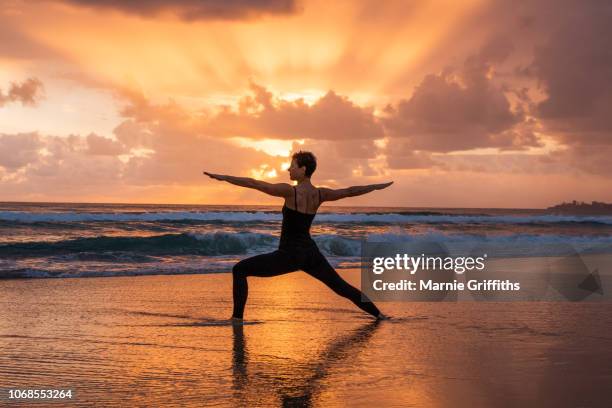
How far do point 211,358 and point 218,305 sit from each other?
3.41 meters

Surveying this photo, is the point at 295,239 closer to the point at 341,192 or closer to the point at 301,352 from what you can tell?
the point at 341,192

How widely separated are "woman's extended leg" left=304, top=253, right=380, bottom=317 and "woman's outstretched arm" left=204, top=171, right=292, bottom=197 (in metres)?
0.85

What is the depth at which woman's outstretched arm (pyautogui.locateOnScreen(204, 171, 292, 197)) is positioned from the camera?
7.15 meters

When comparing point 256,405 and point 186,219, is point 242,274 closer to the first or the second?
point 256,405

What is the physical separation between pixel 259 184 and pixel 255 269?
103 cm

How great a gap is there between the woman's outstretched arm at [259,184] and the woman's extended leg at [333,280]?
0.85 metres

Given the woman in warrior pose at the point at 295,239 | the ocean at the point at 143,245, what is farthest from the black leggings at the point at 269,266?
the ocean at the point at 143,245

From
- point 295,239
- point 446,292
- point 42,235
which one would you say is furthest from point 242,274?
point 42,235

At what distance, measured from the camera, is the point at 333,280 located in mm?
7977

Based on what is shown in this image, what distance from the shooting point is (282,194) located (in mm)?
7621
